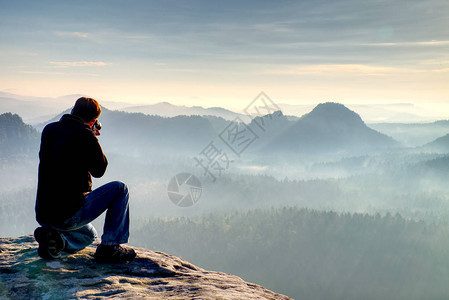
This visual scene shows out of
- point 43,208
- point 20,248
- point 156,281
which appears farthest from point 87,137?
point 20,248

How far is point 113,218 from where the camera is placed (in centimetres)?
880

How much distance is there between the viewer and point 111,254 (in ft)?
29.0

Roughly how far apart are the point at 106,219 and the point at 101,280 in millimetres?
1699

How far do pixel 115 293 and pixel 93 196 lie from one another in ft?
7.92

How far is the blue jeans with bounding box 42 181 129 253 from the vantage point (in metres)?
8.18

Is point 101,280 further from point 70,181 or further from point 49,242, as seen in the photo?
point 70,181

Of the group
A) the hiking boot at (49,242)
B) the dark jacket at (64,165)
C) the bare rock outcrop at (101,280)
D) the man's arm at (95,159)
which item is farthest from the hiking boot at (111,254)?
the man's arm at (95,159)

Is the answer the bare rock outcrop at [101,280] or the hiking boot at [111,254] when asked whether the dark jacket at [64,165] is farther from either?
the hiking boot at [111,254]

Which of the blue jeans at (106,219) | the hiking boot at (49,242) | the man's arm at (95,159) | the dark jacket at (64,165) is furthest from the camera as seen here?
the blue jeans at (106,219)

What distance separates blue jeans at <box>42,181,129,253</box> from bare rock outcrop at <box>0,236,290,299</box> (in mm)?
471

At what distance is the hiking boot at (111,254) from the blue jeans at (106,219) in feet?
0.55

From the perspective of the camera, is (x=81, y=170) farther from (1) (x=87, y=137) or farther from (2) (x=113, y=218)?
(2) (x=113, y=218)

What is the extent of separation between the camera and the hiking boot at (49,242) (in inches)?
317

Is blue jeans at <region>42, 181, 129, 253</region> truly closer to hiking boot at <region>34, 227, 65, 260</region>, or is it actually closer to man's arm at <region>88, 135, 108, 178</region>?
hiking boot at <region>34, 227, 65, 260</region>
